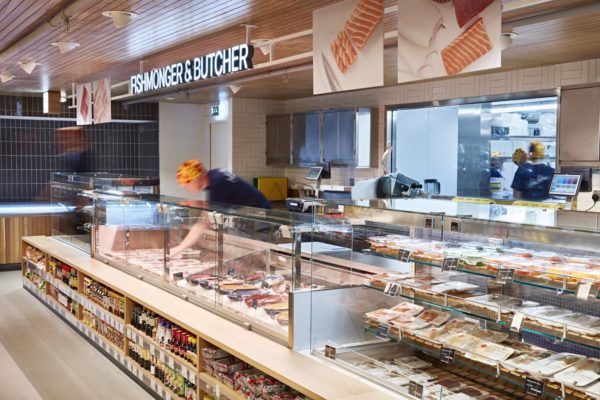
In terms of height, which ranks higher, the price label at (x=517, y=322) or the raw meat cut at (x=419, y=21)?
the raw meat cut at (x=419, y=21)

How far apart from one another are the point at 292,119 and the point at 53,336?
5.72 metres

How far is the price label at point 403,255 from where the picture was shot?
137 inches

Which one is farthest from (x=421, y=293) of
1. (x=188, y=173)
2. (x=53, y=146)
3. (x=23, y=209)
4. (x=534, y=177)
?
(x=53, y=146)

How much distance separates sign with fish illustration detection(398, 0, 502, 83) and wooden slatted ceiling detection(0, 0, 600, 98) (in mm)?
1231

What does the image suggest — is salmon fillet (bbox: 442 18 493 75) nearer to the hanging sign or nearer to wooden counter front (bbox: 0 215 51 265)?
the hanging sign

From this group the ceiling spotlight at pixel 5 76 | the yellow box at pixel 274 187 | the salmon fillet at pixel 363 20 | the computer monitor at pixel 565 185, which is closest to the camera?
the salmon fillet at pixel 363 20

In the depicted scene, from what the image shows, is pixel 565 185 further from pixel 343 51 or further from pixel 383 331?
pixel 383 331

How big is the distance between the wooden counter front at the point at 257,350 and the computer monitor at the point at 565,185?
3.93 meters

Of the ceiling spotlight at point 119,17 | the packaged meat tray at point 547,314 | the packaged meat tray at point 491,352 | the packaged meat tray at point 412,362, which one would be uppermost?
the ceiling spotlight at point 119,17

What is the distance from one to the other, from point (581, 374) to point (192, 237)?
9.91 feet

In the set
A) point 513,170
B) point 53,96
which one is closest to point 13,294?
point 53,96

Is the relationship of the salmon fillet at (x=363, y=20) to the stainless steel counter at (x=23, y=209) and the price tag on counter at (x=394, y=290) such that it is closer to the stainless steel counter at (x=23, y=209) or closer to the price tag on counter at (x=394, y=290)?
the price tag on counter at (x=394, y=290)

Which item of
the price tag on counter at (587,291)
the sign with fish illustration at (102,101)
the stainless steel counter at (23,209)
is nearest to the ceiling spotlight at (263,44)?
the sign with fish illustration at (102,101)

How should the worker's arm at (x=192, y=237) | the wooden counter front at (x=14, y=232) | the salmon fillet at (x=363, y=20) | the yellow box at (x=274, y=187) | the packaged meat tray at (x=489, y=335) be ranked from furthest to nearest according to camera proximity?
the yellow box at (x=274, y=187)
the wooden counter front at (x=14, y=232)
the worker's arm at (x=192, y=237)
the salmon fillet at (x=363, y=20)
the packaged meat tray at (x=489, y=335)
